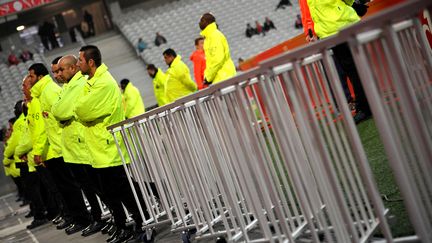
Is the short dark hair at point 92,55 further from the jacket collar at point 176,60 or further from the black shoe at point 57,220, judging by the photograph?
the black shoe at point 57,220

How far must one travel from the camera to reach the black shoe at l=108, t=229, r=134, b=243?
6.00 meters

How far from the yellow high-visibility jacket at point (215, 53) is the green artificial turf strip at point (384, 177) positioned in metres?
1.83

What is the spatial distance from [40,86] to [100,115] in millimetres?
2014

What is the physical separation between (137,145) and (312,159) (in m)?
2.69

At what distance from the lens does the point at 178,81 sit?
9805mm

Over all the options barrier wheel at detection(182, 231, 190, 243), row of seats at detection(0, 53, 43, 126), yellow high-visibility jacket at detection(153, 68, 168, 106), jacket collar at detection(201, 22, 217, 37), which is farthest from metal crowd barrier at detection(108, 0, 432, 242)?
row of seats at detection(0, 53, 43, 126)

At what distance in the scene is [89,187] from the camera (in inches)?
270

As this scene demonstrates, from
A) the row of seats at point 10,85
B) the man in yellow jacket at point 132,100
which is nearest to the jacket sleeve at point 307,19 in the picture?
the man in yellow jacket at point 132,100

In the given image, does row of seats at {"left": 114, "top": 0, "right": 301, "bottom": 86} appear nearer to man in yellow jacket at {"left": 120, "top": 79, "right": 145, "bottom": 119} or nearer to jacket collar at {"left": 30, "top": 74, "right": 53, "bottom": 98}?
man in yellow jacket at {"left": 120, "top": 79, "right": 145, "bottom": 119}

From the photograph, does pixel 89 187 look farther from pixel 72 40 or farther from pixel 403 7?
pixel 72 40

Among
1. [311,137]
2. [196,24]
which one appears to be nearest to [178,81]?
[311,137]

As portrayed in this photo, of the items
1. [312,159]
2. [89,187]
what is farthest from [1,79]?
[312,159]

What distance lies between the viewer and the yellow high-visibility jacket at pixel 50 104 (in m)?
7.11

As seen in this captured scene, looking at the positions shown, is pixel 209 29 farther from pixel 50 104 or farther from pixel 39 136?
pixel 39 136
